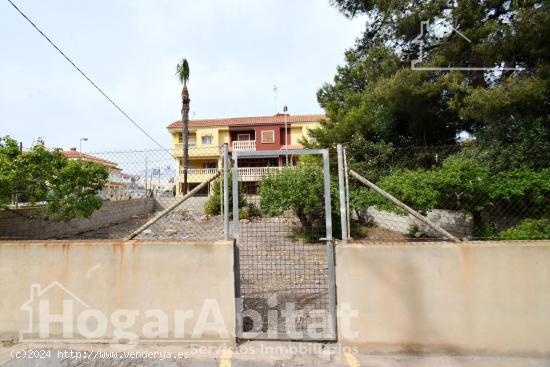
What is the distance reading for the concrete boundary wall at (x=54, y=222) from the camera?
23.5ft

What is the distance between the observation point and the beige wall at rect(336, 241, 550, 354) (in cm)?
262

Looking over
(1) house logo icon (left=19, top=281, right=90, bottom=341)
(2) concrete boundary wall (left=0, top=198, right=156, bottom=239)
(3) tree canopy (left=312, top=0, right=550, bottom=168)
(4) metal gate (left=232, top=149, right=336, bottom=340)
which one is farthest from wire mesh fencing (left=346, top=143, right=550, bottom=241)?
(2) concrete boundary wall (left=0, top=198, right=156, bottom=239)

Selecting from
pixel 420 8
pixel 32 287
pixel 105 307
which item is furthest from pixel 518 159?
pixel 32 287

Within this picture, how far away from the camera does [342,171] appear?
2.96 metres

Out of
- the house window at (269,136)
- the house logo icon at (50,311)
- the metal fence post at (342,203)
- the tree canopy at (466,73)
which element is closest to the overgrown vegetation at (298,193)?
the tree canopy at (466,73)

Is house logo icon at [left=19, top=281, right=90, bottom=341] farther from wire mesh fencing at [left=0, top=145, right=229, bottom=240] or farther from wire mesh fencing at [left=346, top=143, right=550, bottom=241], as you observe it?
wire mesh fencing at [left=346, top=143, right=550, bottom=241]

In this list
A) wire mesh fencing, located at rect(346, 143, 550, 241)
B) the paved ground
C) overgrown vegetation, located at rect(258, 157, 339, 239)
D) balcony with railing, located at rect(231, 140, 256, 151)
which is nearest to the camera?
the paved ground

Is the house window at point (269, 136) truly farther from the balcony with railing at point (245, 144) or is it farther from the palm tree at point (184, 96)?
the palm tree at point (184, 96)

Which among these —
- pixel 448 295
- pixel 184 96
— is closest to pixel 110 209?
pixel 184 96

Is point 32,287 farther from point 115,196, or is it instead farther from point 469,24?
point 115,196

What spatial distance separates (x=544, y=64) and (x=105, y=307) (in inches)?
351

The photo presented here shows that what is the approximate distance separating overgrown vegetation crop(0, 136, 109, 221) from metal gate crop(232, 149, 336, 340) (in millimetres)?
4254

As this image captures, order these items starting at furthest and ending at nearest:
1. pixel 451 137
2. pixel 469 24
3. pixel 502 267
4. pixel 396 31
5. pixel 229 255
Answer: pixel 451 137
pixel 396 31
pixel 469 24
pixel 229 255
pixel 502 267

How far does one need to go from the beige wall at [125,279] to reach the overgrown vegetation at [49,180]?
3595 millimetres
